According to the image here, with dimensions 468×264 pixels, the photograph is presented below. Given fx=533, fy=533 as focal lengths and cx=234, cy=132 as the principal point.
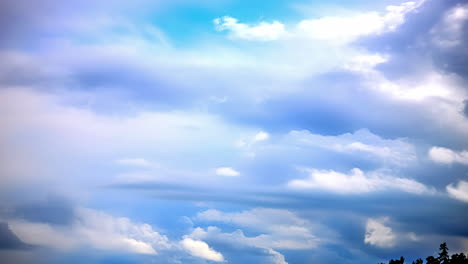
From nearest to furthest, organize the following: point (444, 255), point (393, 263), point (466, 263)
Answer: point (466, 263), point (444, 255), point (393, 263)

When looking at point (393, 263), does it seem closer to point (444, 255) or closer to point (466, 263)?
point (444, 255)

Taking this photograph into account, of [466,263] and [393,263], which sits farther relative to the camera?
[393,263]

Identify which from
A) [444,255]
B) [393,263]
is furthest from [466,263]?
[393,263]

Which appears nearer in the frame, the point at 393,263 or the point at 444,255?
the point at 444,255

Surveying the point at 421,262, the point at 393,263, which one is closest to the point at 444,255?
the point at 421,262

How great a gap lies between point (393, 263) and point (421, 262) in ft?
34.9

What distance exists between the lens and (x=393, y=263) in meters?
149

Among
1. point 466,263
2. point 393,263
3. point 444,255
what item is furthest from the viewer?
point 393,263

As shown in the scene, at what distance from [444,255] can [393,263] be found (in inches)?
705

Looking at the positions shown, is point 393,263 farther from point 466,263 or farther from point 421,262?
point 466,263

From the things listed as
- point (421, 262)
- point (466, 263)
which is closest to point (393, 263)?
point (421, 262)

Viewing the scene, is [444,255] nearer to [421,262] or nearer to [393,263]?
[421,262]

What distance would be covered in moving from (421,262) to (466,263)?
1749cm

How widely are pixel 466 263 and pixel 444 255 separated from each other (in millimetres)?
10986
